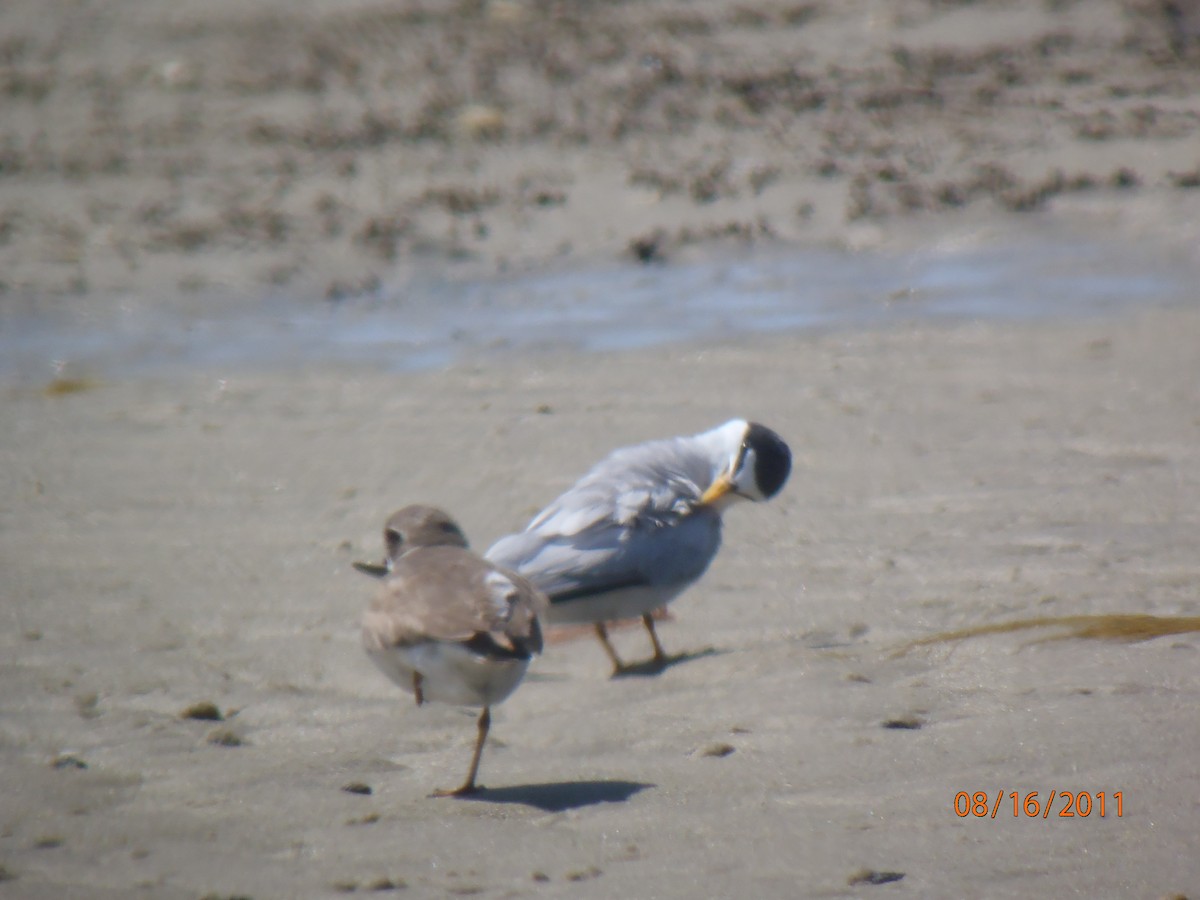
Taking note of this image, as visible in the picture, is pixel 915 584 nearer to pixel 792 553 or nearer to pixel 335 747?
pixel 792 553

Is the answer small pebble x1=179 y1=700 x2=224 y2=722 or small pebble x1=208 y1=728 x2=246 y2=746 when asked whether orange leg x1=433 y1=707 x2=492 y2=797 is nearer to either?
small pebble x1=208 y1=728 x2=246 y2=746

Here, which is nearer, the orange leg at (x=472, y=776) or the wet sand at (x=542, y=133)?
the orange leg at (x=472, y=776)

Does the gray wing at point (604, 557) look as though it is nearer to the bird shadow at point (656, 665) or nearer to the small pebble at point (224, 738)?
the bird shadow at point (656, 665)

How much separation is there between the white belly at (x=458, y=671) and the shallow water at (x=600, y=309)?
16.3 ft

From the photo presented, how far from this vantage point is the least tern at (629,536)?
5613 mm

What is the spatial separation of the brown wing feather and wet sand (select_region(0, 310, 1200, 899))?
1.31 ft

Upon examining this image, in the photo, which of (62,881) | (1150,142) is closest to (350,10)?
(1150,142)

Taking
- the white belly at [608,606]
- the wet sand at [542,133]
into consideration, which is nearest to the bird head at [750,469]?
the white belly at [608,606]

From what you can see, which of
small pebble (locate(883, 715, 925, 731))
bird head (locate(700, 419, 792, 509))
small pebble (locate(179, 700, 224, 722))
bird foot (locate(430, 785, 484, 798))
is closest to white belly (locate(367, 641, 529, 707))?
bird foot (locate(430, 785, 484, 798))

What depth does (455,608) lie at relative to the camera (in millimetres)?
4391

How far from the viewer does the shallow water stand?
9820mm

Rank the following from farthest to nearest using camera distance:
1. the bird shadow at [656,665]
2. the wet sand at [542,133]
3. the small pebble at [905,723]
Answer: the wet sand at [542,133] → the bird shadow at [656,665] → the small pebble at [905,723]

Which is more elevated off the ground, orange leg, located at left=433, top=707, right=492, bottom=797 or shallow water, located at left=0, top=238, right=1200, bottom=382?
shallow water, located at left=0, top=238, right=1200, bottom=382
